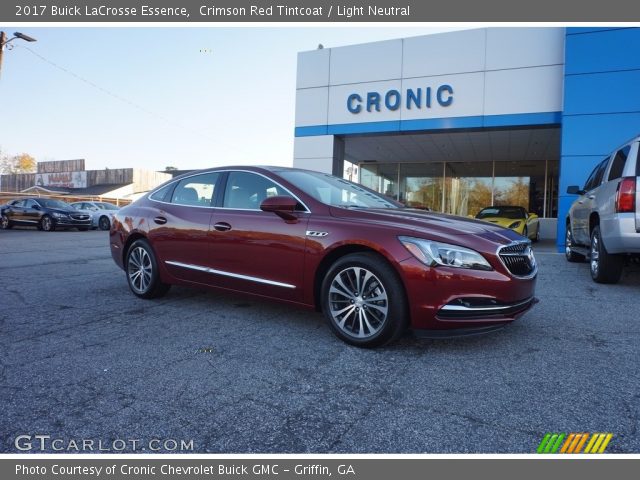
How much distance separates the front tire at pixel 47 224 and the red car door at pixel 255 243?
58.3 feet

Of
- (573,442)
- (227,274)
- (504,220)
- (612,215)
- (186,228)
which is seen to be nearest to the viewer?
(573,442)

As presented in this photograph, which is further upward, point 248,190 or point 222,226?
point 248,190

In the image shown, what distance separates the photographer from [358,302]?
3.33m

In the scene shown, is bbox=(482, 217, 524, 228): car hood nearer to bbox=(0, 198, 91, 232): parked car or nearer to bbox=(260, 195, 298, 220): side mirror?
bbox=(260, 195, 298, 220): side mirror

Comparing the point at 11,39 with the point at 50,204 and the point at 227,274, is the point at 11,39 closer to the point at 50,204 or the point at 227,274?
the point at 50,204

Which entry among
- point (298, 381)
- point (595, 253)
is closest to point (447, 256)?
point (298, 381)

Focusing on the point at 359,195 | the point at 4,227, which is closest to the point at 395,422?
the point at 359,195

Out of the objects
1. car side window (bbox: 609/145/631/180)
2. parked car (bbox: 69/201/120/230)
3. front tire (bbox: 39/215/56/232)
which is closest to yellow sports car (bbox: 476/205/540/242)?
car side window (bbox: 609/145/631/180)

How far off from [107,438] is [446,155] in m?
19.9

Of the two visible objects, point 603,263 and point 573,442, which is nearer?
point 573,442

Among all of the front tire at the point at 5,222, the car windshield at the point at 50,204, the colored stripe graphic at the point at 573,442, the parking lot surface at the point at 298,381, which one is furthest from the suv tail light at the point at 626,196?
the front tire at the point at 5,222

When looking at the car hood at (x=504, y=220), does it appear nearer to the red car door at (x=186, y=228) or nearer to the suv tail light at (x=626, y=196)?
the suv tail light at (x=626, y=196)

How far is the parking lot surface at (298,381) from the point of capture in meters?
2.12

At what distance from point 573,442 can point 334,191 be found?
8.93 feet
